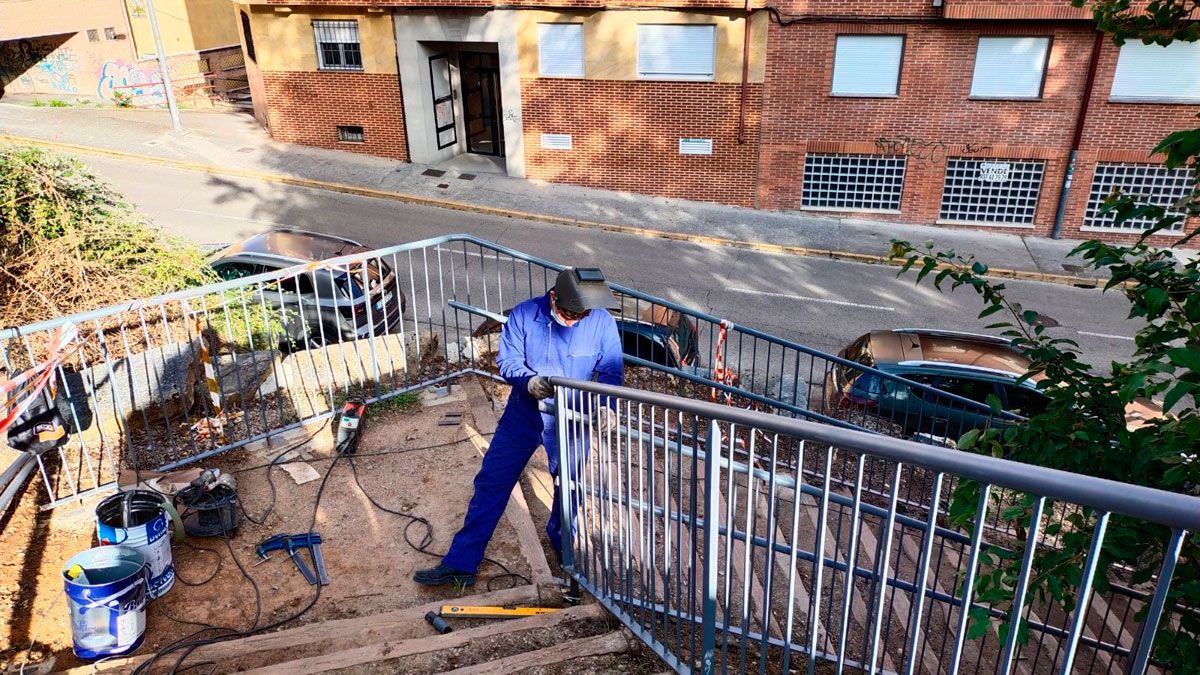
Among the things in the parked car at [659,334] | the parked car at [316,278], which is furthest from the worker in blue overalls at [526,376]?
the parked car at [316,278]

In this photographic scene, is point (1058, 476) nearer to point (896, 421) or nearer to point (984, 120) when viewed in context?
point (896, 421)

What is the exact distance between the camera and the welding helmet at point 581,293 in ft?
17.1

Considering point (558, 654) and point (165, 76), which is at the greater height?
point (165, 76)

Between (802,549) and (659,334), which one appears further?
(659,334)

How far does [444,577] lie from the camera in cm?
568

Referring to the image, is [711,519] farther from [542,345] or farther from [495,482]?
[495,482]

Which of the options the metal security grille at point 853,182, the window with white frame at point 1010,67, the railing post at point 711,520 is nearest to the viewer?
the railing post at point 711,520

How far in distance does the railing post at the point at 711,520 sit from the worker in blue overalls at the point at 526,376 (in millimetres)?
2019

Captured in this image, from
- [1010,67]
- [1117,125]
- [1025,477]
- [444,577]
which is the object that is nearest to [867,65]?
[1010,67]

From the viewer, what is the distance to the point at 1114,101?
750 inches

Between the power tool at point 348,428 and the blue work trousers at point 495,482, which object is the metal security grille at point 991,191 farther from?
the blue work trousers at point 495,482

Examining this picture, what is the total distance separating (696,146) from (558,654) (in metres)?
18.4

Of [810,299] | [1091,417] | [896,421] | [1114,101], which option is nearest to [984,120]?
[1114,101]

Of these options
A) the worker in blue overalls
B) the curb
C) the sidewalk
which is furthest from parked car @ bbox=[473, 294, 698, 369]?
the sidewalk
